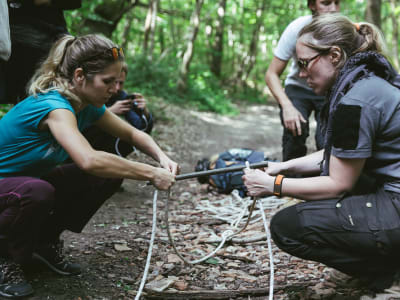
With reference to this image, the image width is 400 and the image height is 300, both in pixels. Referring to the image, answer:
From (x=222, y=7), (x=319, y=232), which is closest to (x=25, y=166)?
(x=319, y=232)

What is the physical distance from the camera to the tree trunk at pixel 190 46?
12.7 metres

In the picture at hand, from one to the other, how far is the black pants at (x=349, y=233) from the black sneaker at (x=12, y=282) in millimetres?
1416

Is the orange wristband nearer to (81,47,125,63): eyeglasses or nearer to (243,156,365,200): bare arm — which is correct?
(243,156,365,200): bare arm

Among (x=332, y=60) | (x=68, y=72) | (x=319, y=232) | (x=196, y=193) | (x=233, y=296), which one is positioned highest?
(x=332, y=60)

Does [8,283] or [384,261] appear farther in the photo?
[8,283]

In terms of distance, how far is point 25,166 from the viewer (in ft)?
7.89

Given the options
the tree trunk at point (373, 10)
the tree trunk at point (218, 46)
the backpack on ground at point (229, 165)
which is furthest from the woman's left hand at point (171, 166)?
the tree trunk at point (218, 46)

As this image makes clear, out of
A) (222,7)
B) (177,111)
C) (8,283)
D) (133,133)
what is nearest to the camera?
(8,283)

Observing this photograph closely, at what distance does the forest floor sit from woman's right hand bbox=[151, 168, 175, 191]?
64 cm

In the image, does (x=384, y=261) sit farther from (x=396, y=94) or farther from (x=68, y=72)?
(x=68, y=72)

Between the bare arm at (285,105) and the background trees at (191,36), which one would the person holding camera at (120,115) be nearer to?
the bare arm at (285,105)

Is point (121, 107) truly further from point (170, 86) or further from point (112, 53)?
point (170, 86)

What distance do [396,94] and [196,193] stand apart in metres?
3.44

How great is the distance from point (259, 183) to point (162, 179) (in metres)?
0.56
